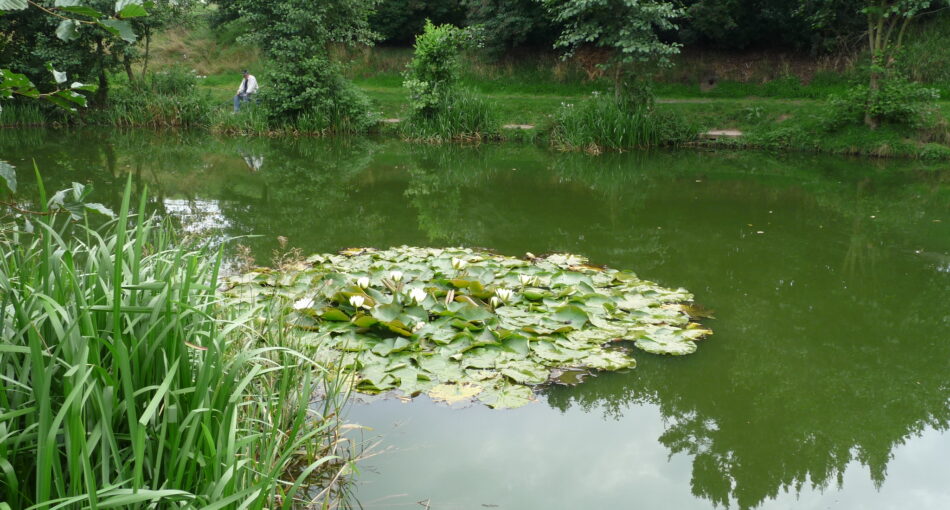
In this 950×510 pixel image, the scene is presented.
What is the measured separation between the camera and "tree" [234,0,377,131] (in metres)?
16.7

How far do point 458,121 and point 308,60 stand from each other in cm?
389

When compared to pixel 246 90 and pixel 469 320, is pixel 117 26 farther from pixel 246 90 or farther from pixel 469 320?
pixel 246 90

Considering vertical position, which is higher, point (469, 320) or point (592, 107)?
point (592, 107)

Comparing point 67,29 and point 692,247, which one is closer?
point 67,29

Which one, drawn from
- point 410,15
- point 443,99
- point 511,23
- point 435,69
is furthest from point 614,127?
point 410,15

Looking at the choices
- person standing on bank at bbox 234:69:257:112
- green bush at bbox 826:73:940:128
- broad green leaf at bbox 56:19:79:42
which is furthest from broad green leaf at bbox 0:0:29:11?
person standing on bank at bbox 234:69:257:112

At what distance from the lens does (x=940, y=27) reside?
17.5 meters

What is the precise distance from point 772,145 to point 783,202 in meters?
5.84

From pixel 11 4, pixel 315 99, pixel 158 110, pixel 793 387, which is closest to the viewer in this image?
pixel 11 4

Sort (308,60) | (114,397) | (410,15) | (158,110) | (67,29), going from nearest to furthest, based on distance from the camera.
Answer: (67,29) → (114,397) → (308,60) → (158,110) → (410,15)

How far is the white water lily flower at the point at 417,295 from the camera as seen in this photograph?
4715 mm

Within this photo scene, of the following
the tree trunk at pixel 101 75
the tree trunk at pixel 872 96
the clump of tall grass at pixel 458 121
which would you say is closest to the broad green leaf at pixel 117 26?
the clump of tall grass at pixel 458 121

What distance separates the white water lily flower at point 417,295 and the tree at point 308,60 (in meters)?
12.9

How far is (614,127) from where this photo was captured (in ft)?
48.9
